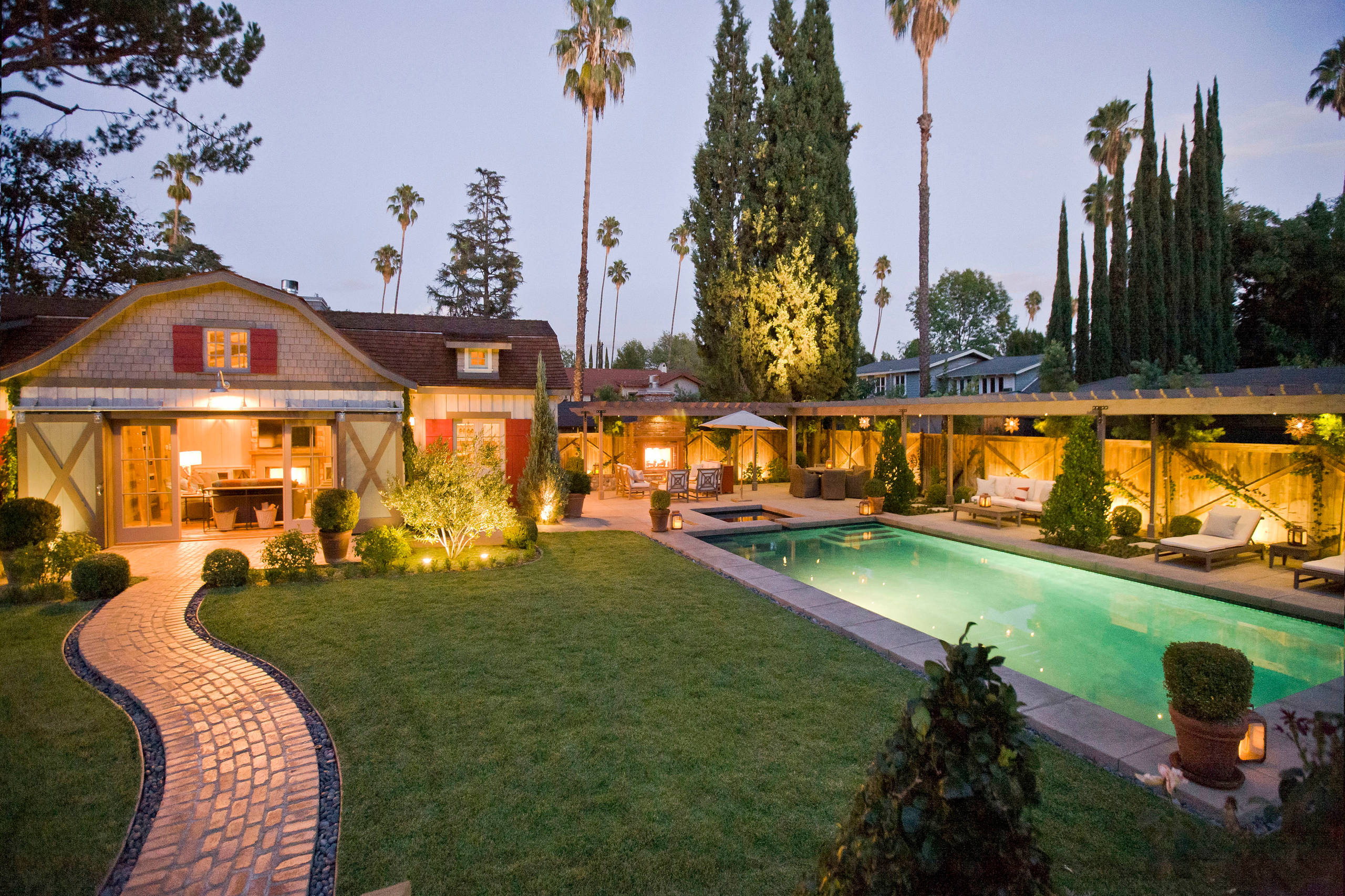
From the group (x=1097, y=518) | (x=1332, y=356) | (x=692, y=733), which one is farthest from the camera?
(x=1332, y=356)

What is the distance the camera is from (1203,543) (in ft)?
30.7

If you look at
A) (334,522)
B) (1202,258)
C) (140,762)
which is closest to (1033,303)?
(1202,258)

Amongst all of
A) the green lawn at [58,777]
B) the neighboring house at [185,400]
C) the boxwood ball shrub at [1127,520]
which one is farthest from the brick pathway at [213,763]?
the boxwood ball shrub at [1127,520]

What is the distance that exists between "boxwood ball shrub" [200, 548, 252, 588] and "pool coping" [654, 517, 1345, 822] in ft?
23.1

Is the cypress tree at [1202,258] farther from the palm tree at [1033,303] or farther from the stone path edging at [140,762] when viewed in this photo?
the palm tree at [1033,303]

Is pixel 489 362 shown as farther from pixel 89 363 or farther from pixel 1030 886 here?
pixel 1030 886

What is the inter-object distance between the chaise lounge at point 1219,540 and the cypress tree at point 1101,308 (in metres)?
21.6

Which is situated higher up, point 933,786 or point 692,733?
point 933,786

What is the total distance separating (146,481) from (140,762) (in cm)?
962

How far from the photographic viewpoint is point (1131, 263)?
2741 cm

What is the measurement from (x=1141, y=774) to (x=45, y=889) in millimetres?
5883

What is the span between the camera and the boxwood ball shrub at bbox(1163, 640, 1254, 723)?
375 centimetres

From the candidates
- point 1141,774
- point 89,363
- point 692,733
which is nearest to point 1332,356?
point 1141,774

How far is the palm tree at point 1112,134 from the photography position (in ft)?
110
